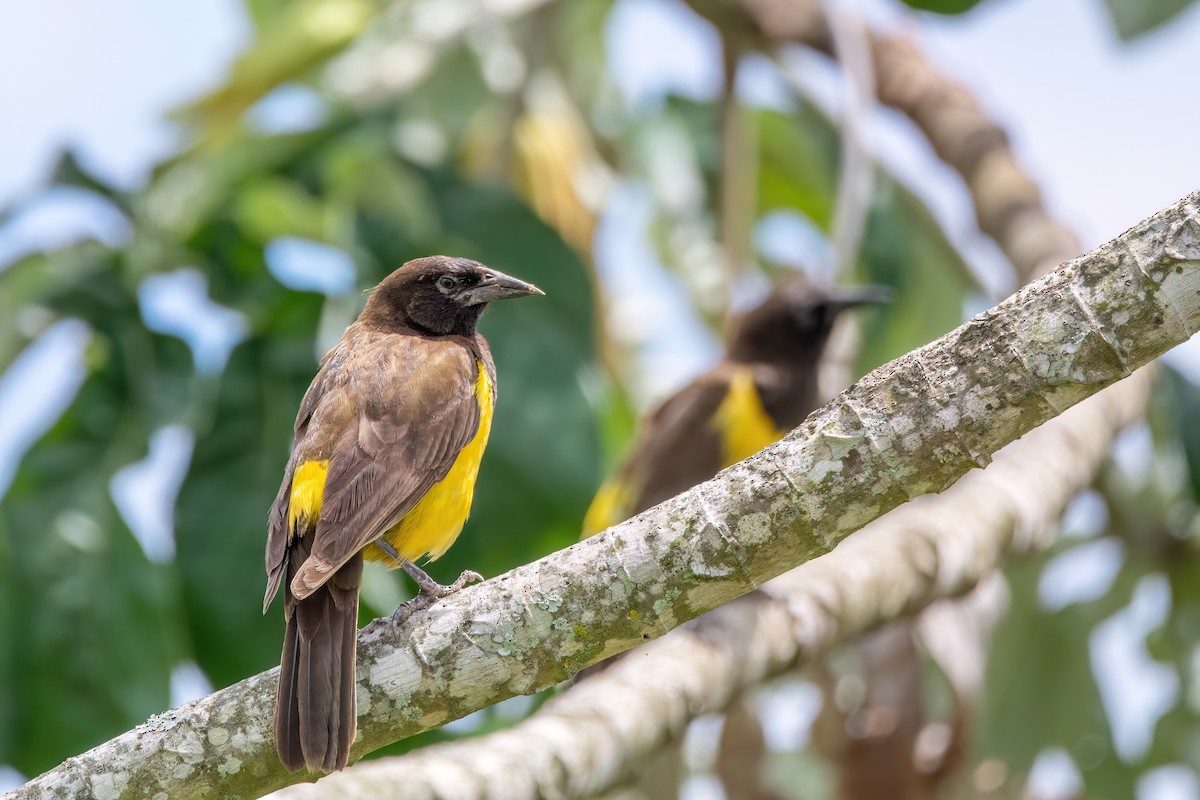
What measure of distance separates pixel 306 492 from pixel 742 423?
8.52ft

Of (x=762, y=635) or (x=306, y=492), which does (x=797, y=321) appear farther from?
(x=306, y=492)

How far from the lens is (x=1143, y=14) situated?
17.2 ft

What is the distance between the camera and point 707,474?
218 inches

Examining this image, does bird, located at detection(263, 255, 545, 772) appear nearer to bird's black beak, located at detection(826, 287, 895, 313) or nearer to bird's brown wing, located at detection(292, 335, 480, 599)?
bird's brown wing, located at detection(292, 335, 480, 599)

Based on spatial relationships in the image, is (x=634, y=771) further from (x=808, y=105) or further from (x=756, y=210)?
(x=756, y=210)

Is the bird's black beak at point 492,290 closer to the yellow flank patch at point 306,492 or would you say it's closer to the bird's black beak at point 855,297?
the yellow flank patch at point 306,492

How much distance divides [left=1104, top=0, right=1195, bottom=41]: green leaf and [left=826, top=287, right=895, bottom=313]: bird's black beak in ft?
4.42

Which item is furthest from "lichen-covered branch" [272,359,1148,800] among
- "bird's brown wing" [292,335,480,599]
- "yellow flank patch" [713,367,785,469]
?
"yellow flank patch" [713,367,785,469]

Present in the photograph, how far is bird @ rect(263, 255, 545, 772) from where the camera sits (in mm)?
2740

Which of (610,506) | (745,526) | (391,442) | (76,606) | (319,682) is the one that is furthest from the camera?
(610,506)

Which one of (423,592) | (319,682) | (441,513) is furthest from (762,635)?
(319,682)

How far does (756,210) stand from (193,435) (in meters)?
3.93

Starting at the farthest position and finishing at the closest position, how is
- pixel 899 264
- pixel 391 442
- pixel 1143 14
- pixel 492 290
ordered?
pixel 899 264 → pixel 1143 14 → pixel 492 290 → pixel 391 442

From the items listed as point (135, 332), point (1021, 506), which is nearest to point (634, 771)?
point (1021, 506)
